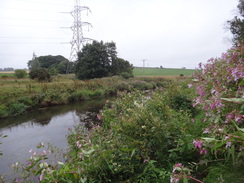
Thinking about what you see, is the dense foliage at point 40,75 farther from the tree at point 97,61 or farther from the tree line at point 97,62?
the tree at point 97,61

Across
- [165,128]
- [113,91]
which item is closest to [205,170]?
[165,128]

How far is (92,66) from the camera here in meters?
30.0

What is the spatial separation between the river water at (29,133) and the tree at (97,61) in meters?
18.8

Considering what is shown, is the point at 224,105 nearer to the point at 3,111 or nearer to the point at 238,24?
the point at 3,111

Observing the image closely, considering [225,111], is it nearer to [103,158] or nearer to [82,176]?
[103,158]

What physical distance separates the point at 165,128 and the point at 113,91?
56.2 feet

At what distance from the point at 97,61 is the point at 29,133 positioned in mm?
23349

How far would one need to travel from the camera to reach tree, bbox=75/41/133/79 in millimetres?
30000

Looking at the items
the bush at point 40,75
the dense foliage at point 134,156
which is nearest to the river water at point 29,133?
the dense foliage at point 134,156

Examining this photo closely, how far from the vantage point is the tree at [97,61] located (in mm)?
30000

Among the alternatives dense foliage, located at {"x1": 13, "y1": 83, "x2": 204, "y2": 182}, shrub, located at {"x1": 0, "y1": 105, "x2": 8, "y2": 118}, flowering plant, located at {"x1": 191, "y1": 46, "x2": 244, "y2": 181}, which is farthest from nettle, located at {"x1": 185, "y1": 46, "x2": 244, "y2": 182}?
shrub, located at {"x1": 0, "y1": 105, "x2": 8, "y2": 118}

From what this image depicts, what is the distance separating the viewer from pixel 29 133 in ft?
25.4

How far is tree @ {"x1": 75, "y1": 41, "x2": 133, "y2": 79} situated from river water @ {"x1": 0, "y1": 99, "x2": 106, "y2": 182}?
61.6 ft

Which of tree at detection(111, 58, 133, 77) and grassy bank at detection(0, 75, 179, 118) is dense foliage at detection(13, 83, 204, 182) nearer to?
grassy bank at detection(0, 75, 179, 118)
